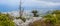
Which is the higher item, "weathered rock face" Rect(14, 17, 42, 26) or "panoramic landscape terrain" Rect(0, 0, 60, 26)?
"panoramic landscape terrain" Rect(0, 0, 60, 26)

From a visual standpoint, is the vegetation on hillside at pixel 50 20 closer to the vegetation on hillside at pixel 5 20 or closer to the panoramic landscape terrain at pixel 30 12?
the panoramic landscape terrain at pixel 30 12

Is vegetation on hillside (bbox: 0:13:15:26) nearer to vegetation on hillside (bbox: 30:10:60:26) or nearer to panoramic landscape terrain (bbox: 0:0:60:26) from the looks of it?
panoramic landscape terrain (bbox: 0:0:60:26)

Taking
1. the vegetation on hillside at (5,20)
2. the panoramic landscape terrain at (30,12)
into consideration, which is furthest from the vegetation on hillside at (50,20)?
the vegetation on hillside at (5,20)

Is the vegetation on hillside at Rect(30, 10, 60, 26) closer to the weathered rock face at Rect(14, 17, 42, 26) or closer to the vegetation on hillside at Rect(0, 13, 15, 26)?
the weathered rock face at Rect(14, 17, 42, 26)

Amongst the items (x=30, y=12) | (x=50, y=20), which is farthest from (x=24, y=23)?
(x=50, y=20)

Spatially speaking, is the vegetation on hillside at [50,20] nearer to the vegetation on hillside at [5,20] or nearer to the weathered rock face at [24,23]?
the weathered rock face at [24,23]

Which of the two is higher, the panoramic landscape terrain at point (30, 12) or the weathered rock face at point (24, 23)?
the panoramic landscape terrain at point (30, 12)

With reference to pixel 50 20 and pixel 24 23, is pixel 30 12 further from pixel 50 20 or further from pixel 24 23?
pixel 50 20

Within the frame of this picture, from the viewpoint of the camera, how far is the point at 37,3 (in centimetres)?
200

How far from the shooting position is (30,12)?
198 cm

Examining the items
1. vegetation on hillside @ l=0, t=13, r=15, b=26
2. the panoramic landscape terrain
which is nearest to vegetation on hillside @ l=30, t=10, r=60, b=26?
the panoramic landscape terrain

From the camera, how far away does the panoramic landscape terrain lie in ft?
6.29

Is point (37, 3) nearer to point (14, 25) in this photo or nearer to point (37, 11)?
point (37, 11)

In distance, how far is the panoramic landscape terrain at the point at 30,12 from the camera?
1916mm
